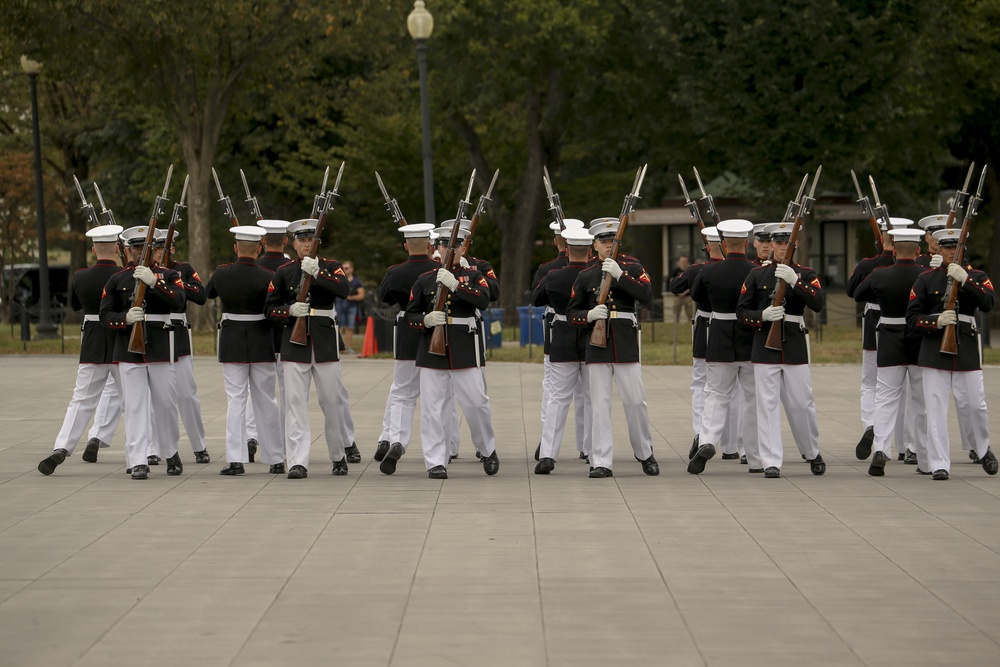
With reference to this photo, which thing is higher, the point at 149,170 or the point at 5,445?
the point at 149,170

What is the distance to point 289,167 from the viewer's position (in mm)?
45250

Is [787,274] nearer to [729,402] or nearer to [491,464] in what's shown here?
[729,402]

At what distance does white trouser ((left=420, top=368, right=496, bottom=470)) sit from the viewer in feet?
39.8

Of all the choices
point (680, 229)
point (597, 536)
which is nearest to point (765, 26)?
point (680, 229)

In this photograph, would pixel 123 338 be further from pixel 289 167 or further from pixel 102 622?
pixel 289 167

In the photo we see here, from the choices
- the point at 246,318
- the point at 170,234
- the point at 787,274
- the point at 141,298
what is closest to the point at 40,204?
the point at 170,234

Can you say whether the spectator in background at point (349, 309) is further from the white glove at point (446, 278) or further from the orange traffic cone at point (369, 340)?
the white glove at point (446, 278)

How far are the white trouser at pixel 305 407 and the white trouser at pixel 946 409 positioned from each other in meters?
4.64

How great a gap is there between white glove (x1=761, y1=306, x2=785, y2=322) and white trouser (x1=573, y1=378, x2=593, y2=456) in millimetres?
1525

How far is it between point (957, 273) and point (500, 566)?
515cm

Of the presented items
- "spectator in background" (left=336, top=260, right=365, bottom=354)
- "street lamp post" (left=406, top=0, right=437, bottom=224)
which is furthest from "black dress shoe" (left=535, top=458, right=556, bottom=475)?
"spectator in background" (left=336, top=260, right=365, bottom=354)

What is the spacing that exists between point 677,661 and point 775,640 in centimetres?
59

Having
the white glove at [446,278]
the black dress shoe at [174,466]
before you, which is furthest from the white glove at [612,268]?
the black dress shoe at [174,466]

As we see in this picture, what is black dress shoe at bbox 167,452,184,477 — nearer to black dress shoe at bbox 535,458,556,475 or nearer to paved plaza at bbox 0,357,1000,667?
paved plaza at bbox 0,357,1000,667
